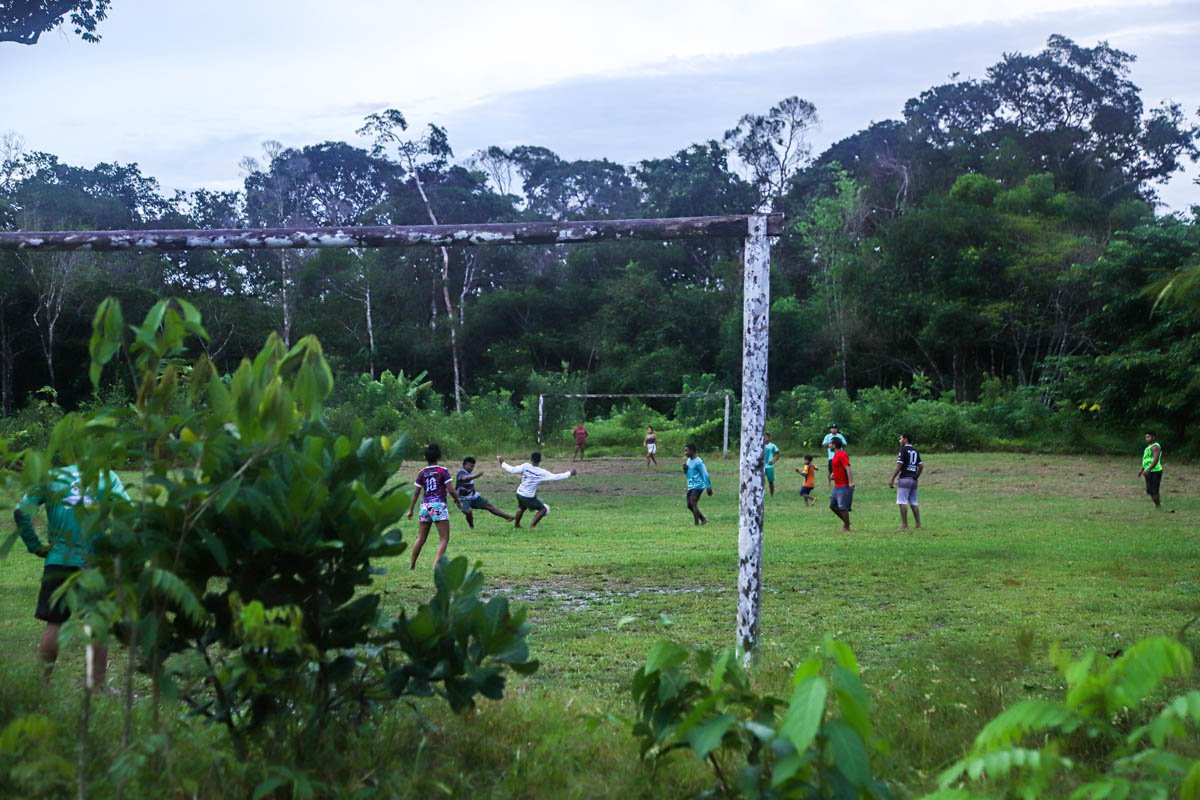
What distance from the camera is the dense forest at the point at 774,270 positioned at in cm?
3588

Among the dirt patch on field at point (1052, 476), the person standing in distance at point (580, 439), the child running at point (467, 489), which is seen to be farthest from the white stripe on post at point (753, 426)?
the person standing in distance at point (580, 439)

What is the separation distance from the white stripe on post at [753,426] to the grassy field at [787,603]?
34 centimetres

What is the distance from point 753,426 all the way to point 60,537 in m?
3.51

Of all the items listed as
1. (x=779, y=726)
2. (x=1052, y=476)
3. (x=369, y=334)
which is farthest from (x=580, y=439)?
(x=779, y=726)

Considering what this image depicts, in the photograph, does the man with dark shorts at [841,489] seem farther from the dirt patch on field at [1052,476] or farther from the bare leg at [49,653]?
the bare leg at [49,653]

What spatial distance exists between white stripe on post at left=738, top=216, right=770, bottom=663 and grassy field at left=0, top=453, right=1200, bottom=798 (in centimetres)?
34

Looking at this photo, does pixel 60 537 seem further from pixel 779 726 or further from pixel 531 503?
pixel 531 503

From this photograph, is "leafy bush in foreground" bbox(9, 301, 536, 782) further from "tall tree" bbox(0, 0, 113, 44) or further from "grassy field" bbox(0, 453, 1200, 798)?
"tall tree" bbox(0, 0, 113, 44)

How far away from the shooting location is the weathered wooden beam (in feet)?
19.7

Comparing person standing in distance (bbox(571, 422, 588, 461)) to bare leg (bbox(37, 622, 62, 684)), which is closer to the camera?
bare leg (bbox(37, 622, 62, 684))

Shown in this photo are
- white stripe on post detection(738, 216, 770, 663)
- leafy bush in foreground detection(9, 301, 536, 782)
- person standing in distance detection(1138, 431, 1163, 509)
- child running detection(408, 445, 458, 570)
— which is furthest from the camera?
person standing in distance detection(1138, 431, 1163, 509)

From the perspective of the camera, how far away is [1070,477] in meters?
28.8

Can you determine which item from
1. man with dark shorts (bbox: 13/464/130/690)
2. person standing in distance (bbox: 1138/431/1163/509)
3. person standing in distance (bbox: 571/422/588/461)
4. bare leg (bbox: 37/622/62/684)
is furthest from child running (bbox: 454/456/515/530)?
person standing in distance (bbox: 571/422/588/461)

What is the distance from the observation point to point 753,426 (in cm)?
641
